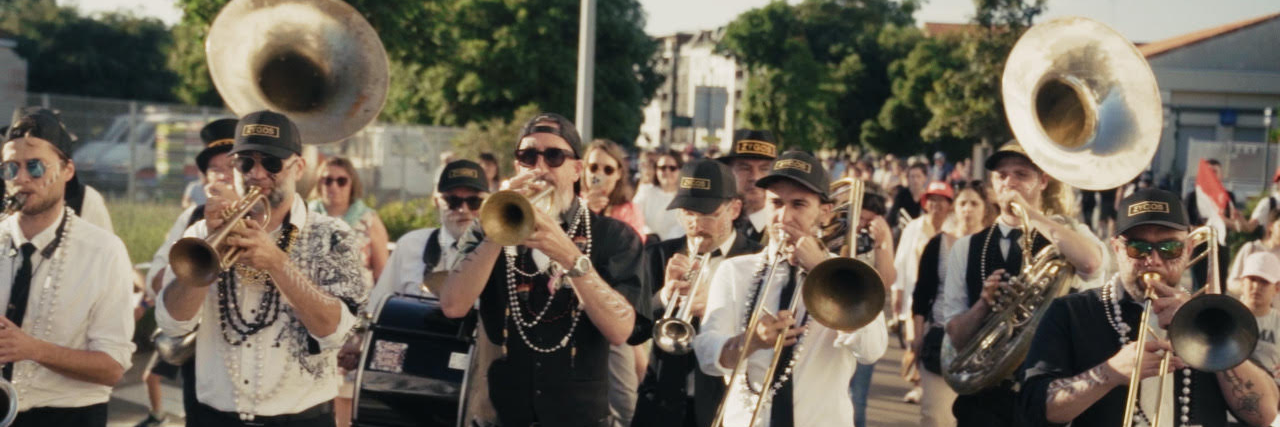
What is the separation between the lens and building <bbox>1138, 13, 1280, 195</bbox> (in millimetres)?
45281

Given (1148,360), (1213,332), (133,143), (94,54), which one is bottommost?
(133,143)

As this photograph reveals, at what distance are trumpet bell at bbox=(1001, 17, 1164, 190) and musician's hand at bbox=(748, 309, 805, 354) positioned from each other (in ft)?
6.06

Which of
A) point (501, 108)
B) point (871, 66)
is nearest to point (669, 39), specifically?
point (871, 66)

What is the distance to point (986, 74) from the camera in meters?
41.4

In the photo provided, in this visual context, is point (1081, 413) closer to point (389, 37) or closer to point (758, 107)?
point (389, 37)

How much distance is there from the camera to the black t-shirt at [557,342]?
4.46 metres

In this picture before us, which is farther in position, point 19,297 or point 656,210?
point 656,210

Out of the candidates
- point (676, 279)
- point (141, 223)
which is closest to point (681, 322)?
point (676, 279)

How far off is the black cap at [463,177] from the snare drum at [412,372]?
1090mm

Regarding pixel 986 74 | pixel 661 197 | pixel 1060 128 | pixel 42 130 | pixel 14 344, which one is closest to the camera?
pixel 14 344

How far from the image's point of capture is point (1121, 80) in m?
5.80

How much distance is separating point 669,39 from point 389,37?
359ft

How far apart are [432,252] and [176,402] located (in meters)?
3.12

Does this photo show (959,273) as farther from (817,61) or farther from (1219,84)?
(817,61)
